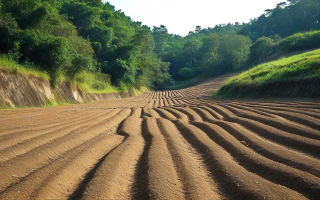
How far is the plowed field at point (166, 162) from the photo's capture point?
2.54 metres

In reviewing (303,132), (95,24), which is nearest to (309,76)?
(303,132)

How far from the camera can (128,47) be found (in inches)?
1161

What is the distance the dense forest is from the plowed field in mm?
8678

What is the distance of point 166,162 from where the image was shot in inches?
134

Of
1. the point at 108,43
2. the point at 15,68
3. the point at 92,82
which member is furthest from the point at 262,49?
the point at 15,68

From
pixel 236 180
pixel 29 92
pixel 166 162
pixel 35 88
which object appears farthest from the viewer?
pixel 35 88

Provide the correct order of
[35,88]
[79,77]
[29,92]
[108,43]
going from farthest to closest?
[108,43]
[79,77]
[35,88]
[29,92]

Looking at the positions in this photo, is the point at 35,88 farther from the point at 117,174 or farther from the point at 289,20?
the point at 289,20

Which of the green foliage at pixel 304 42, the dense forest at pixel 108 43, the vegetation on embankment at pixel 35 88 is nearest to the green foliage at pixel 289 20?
the dense forest at pixel 108 43

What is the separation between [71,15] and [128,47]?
8005 mm

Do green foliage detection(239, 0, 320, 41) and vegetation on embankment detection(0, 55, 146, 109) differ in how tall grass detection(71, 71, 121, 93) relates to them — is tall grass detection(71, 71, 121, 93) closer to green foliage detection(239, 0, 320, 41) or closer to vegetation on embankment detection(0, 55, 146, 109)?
vegetation on embankment detection(0, 55, 146, 109)

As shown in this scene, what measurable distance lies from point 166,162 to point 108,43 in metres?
28.4

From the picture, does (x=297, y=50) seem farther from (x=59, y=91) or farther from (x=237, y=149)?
(x=237, y=149)

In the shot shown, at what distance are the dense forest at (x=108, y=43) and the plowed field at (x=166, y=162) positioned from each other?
8678 millimetres
